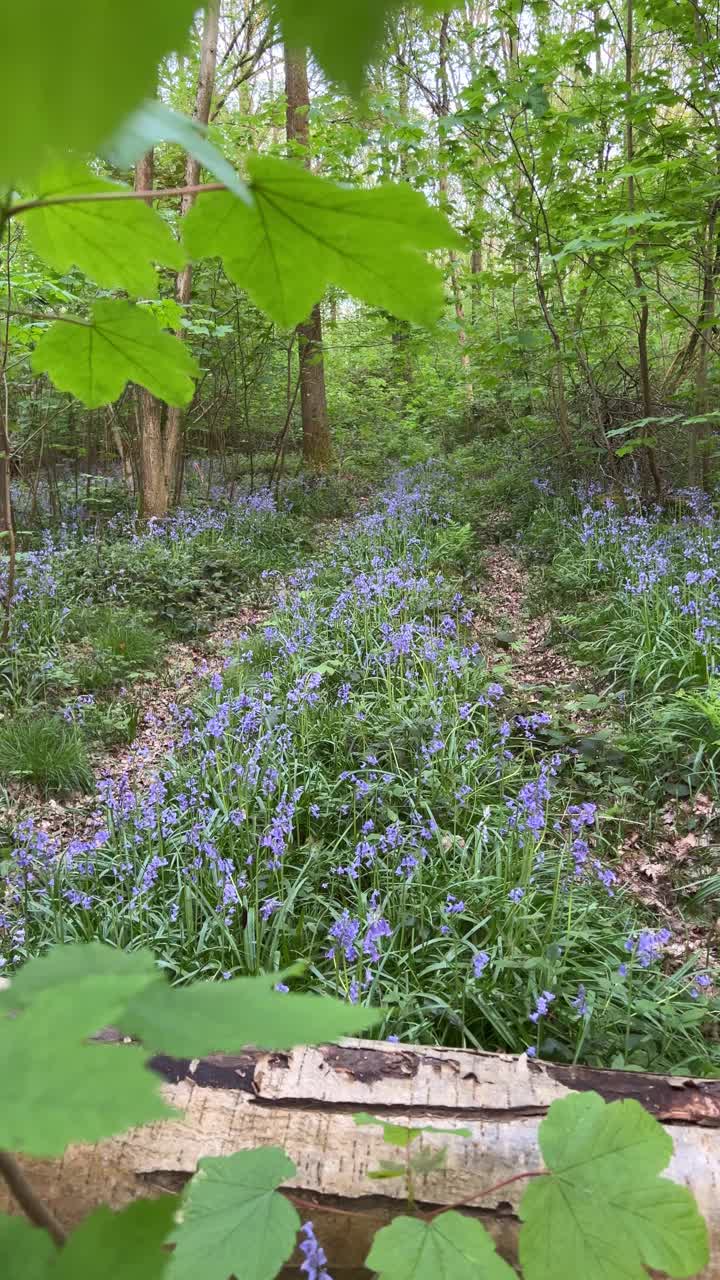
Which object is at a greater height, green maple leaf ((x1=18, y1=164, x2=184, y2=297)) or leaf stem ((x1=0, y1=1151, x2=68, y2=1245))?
green maple leaf ((x1=18, y1=164, x2=184, y2=297))

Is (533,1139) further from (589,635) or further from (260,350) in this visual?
(260,350)

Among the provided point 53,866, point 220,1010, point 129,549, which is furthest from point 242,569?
point 220,1010

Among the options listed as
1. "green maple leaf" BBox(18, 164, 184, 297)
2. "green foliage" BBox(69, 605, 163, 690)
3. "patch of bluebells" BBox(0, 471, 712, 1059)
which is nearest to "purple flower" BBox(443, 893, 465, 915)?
"patch of bluebells" BBox(0, 471, 712, 1059)

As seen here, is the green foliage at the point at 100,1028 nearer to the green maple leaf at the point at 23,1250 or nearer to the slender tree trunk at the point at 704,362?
the green maple leaf at the point at 23,1250

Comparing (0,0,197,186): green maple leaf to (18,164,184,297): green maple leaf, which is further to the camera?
(18,164,184,297): green maple leaf

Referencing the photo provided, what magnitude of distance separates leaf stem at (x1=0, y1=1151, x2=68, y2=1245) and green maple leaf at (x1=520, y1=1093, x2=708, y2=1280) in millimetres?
417

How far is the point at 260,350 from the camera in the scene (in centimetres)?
1045

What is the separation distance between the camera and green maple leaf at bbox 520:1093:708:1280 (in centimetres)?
60

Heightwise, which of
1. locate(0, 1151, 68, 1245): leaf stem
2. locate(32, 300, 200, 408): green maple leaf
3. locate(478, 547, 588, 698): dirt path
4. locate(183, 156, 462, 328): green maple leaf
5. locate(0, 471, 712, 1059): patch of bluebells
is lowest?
locate(0, 471, 712, 1059): patch of bluebells

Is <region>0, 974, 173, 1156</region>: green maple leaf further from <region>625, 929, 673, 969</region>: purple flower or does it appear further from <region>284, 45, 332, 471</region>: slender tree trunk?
<region>284, 45, 332, 471</region>: slender tree trunk

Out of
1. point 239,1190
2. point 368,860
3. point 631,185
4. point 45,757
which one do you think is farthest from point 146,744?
point 631,185

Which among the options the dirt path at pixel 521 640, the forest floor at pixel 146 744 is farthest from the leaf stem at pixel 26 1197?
the dirt path at pixel 521 640

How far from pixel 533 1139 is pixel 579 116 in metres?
6.81

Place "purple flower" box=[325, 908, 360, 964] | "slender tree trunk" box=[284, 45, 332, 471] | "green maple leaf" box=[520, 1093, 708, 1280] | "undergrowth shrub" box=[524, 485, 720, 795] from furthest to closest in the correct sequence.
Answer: "slender tree trunk" box=[284, 45, 332, 471], "undergrowth shrub" box=[524, 485, 720, 795], "purple flower" box=[325, 908, 360, 964], "green maple leaf" box=[520, 1093, 708, 1280]
